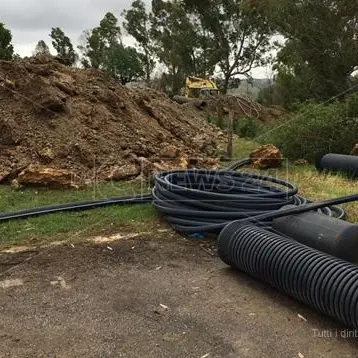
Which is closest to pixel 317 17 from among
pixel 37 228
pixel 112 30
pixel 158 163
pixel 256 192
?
pixel 158 163

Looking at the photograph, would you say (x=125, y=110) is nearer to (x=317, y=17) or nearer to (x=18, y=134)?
(x=18, y=134)

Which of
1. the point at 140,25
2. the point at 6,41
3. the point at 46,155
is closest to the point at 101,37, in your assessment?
the point at 140,25

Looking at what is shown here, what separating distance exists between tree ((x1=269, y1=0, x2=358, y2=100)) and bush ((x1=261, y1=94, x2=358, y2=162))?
28.0 ft

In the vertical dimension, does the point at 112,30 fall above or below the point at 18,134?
above

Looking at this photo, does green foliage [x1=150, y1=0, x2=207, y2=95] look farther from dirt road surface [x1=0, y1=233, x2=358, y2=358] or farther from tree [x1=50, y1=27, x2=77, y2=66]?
dirt road surface [x1=0, y1=233, x2=358, y2=358]

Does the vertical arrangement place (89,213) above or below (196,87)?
below

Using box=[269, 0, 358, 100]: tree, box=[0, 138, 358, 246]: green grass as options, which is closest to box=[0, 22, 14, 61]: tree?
box=[269, 0, 358, 100]: tree

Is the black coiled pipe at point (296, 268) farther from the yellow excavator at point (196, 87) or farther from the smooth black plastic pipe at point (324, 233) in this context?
the yellow excavator at point (196, 87)

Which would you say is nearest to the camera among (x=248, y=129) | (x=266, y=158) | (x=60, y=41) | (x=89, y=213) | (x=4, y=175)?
(x=89, y=213)

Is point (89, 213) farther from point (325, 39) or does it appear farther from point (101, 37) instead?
point (101, 37)

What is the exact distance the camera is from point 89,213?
527 cm

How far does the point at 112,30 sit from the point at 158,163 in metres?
37.0

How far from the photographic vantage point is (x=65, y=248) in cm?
416

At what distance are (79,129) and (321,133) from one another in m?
4.40
